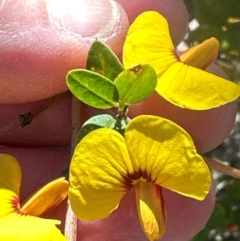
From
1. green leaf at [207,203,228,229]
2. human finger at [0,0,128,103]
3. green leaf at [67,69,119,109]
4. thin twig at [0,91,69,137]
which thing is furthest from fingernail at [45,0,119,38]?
green leaf at [207,203,228,229]

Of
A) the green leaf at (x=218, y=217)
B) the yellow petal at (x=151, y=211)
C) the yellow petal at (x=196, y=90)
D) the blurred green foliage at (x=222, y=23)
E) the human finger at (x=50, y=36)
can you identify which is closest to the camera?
the yellow petal at (x=151, y=211)

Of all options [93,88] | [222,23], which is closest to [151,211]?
[93,88]

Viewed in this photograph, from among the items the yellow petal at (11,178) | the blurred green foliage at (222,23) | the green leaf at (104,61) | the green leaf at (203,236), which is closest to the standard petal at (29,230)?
the yellow petal at (11,178)

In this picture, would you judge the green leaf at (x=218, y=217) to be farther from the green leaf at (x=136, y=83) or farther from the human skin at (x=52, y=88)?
the green leaf at (x=136, y=83)

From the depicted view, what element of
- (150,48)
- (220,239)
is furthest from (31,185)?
(220,239)

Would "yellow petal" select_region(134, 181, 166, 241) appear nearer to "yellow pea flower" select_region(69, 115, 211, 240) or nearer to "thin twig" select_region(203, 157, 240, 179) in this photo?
"yellow pea flower" select_region(69, 115, 211, 240)

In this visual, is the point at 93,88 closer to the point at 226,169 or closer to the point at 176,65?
the point at 176,65
